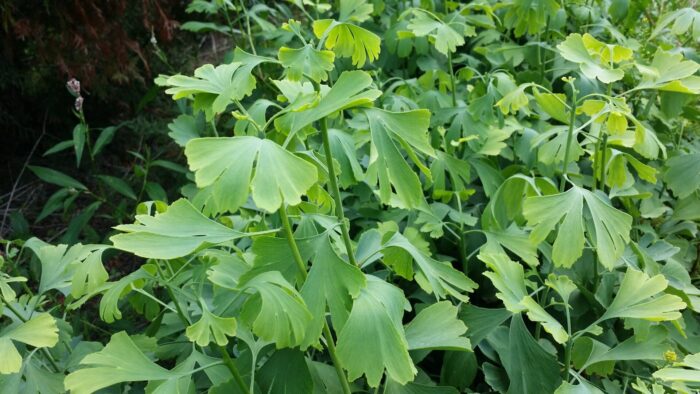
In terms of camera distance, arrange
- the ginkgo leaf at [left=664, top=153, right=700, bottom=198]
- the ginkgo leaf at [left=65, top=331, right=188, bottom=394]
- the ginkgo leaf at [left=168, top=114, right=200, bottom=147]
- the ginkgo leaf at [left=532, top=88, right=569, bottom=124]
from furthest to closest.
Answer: the ginkgo leaf at [left=168, top=114, right=200, bottom=147] < the ginkgo leaf at [left=664, top=153, right=700, bottom=198] < the ginkgo leaf at [left=532, top=88, right=569, bottom=124] < the ginkgo leaf at [left=65, top=331, right=188, bottom=394]

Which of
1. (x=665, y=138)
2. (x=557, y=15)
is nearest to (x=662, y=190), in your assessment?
(x=665, y=138)

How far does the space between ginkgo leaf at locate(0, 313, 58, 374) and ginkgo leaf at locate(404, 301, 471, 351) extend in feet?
1.76

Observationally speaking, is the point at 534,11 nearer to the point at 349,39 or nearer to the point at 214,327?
the point at 349,39

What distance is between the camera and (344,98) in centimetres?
76

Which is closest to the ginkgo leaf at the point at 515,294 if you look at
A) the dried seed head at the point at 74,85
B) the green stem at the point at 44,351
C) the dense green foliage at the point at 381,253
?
the dense green foliage at the point at 381,253

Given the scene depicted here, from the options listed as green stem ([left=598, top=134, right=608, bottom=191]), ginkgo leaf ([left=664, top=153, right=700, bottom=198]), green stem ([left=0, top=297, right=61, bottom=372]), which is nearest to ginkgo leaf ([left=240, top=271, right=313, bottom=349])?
green stem ([left=0, top=297, right=61, bottom=372])

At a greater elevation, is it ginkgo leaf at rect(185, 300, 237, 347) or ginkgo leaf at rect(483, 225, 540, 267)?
ginkgo leaf at rect(185, 300, 237, 347)

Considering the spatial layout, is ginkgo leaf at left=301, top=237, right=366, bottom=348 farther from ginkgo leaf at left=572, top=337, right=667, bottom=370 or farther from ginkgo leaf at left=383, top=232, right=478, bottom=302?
ginkgo leaf at left=572, top=337, right=667, bottom=370

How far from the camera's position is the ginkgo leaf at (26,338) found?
85 centimetres

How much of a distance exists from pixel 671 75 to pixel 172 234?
983mm

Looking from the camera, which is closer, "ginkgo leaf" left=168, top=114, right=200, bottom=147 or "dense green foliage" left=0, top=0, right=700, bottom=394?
"dense green foliage" left=0, top=0, right=700, bottom=394

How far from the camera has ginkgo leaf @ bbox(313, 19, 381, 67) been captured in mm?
932

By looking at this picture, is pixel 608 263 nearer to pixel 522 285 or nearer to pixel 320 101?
pixel 522 285

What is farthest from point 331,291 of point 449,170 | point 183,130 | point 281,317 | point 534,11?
point 534,11
